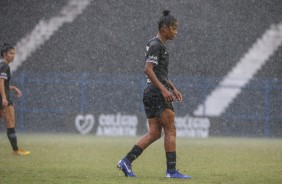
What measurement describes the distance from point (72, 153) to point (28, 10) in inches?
639

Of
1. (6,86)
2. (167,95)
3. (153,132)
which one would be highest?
(6,86)

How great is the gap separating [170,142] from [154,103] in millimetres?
602

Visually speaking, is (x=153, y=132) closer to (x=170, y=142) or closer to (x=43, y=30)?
(x=170, y=142)

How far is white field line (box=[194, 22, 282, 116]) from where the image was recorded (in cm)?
2891

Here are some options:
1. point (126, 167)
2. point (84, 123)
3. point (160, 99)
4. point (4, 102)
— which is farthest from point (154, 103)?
point (84, 123)

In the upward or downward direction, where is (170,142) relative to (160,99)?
downward

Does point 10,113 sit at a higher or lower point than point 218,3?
lower

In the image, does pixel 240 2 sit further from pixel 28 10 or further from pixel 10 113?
pixel 10 113

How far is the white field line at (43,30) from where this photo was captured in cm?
3091

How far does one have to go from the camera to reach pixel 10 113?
15625 mm

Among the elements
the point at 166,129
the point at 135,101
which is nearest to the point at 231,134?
the point at 135,101

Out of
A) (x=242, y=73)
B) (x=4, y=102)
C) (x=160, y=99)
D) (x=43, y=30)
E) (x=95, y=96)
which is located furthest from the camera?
(x=43, y=30)

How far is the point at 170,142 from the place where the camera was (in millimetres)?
10703

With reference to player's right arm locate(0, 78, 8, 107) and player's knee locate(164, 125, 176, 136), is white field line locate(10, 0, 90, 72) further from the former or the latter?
player's knee locate(164, 125, 176, 136)
